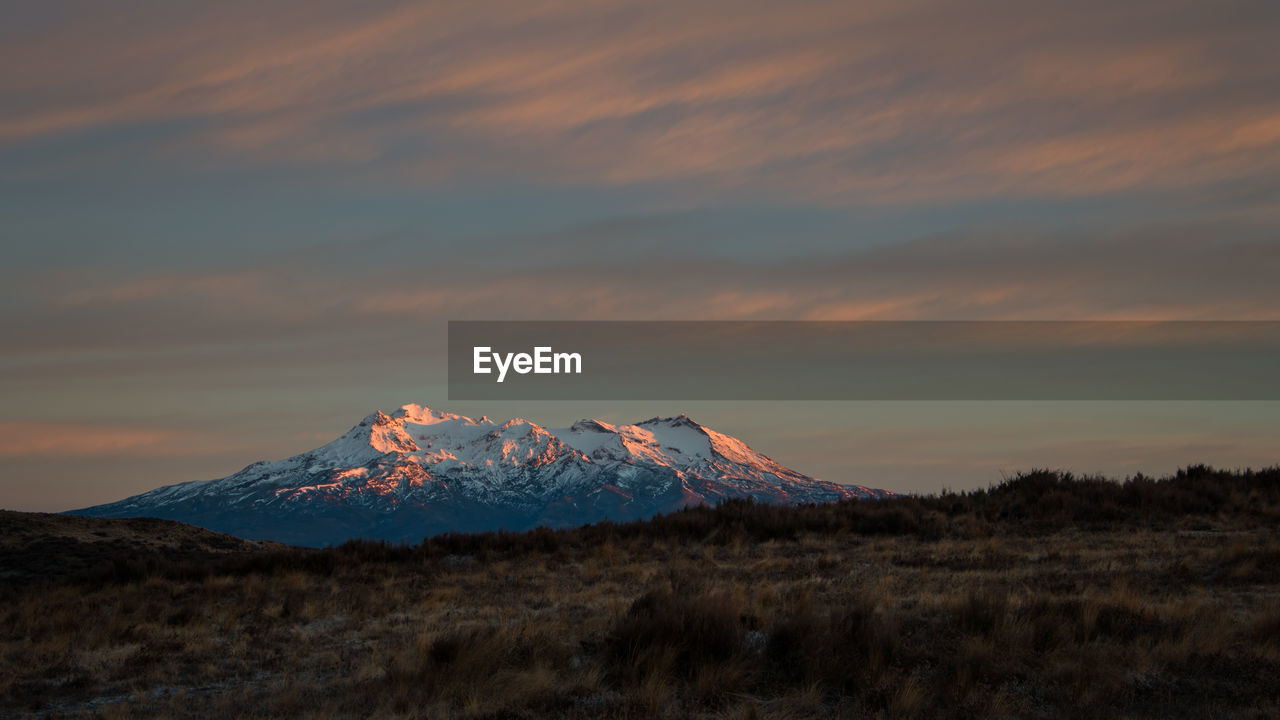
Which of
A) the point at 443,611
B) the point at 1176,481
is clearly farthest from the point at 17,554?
the point at 1176,481

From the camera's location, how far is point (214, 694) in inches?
399

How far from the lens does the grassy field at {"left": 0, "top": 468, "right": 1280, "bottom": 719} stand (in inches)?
347

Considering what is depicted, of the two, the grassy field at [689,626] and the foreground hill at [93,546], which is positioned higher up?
the foreground hill at [93,546]

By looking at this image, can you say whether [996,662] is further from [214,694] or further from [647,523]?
[647,523]

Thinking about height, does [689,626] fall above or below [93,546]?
below

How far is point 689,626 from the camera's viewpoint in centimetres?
1012

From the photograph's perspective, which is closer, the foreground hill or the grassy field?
the grassy field

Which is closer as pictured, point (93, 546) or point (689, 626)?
point (689, 626)

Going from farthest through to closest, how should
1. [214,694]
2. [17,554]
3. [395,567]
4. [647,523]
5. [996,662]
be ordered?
[647,523]
[17,554]
[395,567]
[214,694]
[996,662]

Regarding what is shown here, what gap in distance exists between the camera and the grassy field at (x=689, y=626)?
8.82 meters

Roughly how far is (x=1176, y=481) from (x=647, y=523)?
16286 mm

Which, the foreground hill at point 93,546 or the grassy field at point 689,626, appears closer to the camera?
the grassy field at point 689,626

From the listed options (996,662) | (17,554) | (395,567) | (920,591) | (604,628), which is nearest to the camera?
(996,662)

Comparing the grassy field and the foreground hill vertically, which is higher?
the foreground hill
